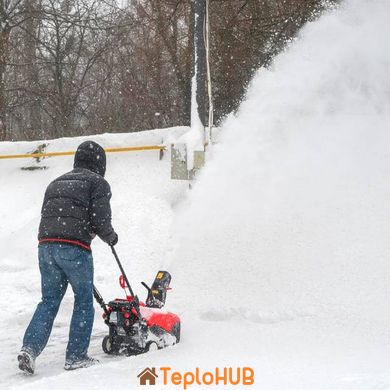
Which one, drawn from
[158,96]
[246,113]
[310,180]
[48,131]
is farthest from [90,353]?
[48,131]

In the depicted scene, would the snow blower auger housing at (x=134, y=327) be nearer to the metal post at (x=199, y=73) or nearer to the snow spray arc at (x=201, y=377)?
the snow spray arc at (x=201, y=377)

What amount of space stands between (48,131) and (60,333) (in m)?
14.7

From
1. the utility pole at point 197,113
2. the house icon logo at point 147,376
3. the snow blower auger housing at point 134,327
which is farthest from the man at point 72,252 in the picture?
the utility pole at point 197,113

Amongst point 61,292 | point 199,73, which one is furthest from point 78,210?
point 199,73

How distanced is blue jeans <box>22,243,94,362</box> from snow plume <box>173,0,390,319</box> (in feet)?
5.27

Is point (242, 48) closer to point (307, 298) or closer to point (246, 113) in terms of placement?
point (246, 113)

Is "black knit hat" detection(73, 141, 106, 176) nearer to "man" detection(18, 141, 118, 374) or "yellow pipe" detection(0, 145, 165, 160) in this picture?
"man" detection(18, 141, 118, 374)

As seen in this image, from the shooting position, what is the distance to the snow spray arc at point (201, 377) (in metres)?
3.55

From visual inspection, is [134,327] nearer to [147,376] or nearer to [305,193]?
[147,376]

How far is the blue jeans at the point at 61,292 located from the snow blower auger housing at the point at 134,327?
0.78 ft

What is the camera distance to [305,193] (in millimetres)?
6742

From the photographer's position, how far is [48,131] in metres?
19.3

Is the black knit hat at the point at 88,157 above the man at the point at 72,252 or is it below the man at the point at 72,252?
above

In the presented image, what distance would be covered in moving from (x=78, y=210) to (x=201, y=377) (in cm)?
150
